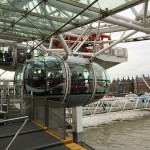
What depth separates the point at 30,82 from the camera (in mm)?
11547

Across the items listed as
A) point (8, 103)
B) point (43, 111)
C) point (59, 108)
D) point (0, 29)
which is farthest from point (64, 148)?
point (0, 29)

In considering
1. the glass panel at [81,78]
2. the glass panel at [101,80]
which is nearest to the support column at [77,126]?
the glass panel at [101,80]

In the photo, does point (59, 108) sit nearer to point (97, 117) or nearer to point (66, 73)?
point (66, 73)

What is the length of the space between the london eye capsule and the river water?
6011mm

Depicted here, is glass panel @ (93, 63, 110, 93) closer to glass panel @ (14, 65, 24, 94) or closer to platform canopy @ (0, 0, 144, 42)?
platform canopy @ (0, 0, 144, 42)

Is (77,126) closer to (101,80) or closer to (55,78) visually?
(101,80)

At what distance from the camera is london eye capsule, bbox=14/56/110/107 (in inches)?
441

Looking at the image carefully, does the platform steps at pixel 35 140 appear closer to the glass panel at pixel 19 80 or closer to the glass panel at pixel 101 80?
the glass panel at pixel 19 80

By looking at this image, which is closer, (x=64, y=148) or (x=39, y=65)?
(x=64, y=148)

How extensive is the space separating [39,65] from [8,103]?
222cm

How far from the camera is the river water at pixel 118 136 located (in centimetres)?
1703

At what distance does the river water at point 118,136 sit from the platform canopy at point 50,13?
879cm

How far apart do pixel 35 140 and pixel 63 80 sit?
4.15m

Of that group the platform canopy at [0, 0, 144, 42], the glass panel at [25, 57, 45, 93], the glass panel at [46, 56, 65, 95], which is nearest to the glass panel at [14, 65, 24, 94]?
the glass panel at [25, 57, 45, 93]
